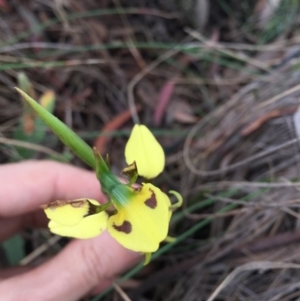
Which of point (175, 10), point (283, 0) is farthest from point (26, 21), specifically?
point (283, 0)

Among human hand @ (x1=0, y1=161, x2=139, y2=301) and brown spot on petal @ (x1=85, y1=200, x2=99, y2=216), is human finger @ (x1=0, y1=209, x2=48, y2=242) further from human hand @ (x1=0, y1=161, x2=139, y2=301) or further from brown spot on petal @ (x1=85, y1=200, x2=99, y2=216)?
brown spot on petal @ (x1=85, y1=200, x2=99, y2=216)

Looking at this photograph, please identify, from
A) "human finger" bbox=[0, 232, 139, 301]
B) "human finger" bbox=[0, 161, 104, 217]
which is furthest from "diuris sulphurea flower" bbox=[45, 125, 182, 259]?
"human finger" bbox=[0, 161, 104, 217]

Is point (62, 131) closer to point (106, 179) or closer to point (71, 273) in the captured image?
point (106, 179)

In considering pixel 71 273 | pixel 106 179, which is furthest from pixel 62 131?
pixel 71 273

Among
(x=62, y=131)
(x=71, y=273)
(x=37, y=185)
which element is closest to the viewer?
(x=62, y=131)

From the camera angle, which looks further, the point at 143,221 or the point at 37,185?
the point at 37,185

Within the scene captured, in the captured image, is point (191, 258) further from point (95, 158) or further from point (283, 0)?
point (283, 0)
